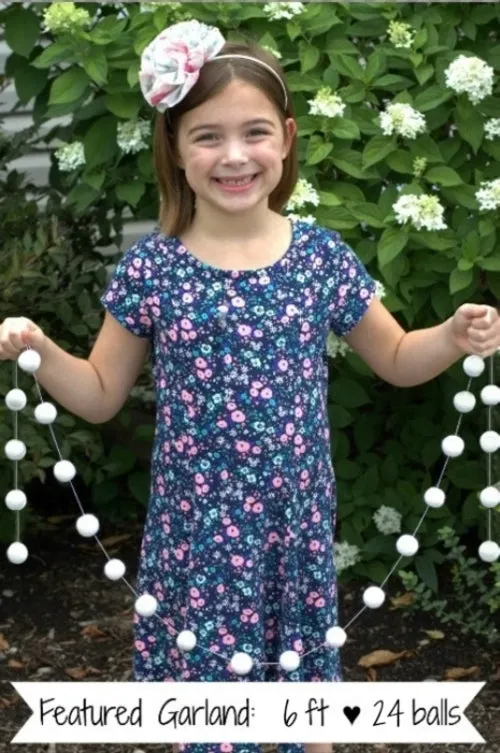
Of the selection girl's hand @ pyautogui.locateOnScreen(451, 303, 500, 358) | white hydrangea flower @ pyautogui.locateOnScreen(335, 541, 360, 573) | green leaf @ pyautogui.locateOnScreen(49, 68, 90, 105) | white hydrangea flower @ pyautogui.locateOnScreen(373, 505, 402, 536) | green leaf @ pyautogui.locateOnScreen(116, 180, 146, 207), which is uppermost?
green leaf @ pyautogui.locateOnScreen(49, 68, 90, 105)

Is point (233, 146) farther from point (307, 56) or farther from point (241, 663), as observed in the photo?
point (307, 56)

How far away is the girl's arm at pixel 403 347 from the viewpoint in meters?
2.59

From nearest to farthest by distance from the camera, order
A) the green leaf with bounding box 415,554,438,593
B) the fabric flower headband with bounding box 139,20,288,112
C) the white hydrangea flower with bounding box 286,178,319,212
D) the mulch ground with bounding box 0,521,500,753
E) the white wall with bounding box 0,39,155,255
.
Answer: the fabric flower headband with bounding box 139,20,288,112 < the white hydrangea flower with bounding box 286,178,319,212 < the mulch ground with bounding box 0,521,500,753 < the green leaf with bounding box 415,554,438,593 < the white wall with bounding box 0,39,155,255

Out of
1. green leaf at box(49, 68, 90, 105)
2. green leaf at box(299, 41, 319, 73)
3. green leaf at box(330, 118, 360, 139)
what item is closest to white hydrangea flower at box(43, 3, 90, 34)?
green leaf at box(49, 68, 90, 105)

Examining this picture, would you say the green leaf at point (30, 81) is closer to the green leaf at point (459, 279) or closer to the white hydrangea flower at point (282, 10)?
the white hydrangea flower at point (282, 10)

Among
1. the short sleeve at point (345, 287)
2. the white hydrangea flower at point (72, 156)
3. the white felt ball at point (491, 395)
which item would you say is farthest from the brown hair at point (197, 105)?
the white hydrangea flower at point (72, 156)

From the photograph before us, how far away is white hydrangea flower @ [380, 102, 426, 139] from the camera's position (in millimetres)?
3256

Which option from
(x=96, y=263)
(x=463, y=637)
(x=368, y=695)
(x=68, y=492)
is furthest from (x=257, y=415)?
(x=68, y=492)

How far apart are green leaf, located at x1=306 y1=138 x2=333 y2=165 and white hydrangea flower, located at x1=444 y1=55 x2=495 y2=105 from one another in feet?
1.00

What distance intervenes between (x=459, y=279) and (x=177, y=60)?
1.06m

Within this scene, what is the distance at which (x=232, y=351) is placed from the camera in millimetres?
2502

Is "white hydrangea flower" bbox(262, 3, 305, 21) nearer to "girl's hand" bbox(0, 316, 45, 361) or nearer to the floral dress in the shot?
the floral dress

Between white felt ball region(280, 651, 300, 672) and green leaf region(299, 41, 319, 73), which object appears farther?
green leaf region(299, 41, 319, 73)

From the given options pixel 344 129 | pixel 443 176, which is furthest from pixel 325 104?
pixel 443 176
